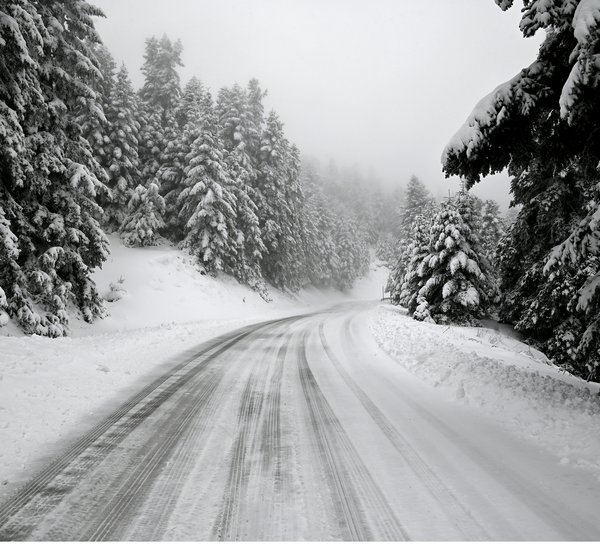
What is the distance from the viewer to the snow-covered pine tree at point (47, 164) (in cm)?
1067

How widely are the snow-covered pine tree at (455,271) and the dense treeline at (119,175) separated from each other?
1446 centimetres

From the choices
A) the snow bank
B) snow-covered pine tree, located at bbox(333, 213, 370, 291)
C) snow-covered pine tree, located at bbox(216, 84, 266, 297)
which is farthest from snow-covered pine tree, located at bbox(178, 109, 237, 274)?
snow-covered pine tree, located at bbox(333, 213, 370, 291)

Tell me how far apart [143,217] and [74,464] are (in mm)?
26057

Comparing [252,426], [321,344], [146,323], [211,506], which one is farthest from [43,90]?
[211,506]

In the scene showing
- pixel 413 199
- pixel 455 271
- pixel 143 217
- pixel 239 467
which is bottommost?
pixel 239 467

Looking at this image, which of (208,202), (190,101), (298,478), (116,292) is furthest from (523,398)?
(190,101)

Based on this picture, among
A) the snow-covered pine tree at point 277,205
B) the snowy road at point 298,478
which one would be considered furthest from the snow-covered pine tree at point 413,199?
the snowy road at point 298,478

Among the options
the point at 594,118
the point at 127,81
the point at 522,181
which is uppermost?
the point at 127,81

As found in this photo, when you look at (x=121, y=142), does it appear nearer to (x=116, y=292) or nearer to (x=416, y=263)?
(x=116, y=292)

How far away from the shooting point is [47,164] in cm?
1221

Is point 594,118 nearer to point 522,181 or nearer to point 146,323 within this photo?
point 522,181

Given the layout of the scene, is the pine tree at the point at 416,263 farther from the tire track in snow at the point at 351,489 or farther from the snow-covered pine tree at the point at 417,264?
the tire track in snow at the point at 351,489

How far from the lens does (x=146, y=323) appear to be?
19734 millimetres

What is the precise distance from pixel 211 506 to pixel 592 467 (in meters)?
4.00
